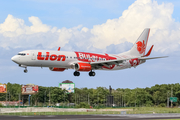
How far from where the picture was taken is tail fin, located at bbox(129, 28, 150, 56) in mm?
94062

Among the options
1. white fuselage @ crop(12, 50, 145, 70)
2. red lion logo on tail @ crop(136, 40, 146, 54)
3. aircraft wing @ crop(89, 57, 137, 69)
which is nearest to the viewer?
white fuselage @ crop(12, 50, 145, 70)

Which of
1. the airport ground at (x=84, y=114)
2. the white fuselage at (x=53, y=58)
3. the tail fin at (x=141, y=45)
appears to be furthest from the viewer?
the tail fin at (x=141, y=45)

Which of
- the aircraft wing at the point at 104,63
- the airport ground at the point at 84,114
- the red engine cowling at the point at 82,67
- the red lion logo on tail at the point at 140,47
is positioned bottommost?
the airport ground at the point at 84,114

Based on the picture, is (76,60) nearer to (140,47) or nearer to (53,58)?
(53,58)

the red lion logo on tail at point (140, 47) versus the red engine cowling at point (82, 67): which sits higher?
the red lion logo on tail at point (140, 47)

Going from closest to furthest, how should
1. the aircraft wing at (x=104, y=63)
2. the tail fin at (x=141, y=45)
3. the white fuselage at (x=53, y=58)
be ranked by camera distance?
the white fuselage at (x=53, y=58) → the aircraft wing at (x=104, y=63) → the tail fin at (x=141, y=45)

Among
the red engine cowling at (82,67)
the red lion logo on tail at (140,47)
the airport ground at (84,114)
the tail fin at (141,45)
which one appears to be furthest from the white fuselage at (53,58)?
the red lion logo on tail at (140,47)

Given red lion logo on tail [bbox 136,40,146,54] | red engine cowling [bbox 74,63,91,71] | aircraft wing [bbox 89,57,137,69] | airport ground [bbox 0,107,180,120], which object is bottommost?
airport ground [bbox 0,107,180,120]

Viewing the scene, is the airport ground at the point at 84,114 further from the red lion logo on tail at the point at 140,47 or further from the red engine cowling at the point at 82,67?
the red lion logo on tail at the point at 140,47

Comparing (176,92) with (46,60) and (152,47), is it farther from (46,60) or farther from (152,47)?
(46,60)

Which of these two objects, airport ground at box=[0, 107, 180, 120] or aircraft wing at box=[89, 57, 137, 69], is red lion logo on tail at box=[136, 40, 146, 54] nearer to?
aircraft wing at box=[89, 57, 137, 69]

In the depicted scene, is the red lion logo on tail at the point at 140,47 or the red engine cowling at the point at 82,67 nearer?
the red engine cowling at the point at 82,67

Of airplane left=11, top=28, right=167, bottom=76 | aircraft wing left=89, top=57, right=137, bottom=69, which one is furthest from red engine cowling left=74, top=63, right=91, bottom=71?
aircraft wing left=89, top=57, right=137, bottom=69

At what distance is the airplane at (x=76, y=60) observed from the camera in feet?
223
